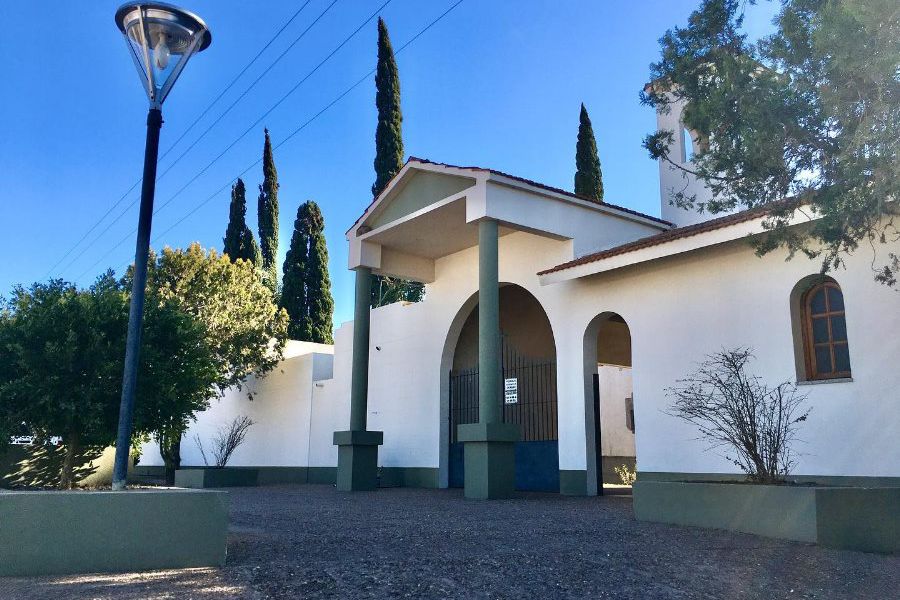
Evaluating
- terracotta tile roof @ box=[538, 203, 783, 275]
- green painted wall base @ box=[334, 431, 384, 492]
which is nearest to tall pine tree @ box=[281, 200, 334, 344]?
green painted wall base @ box=[334, 431, 384, 492]

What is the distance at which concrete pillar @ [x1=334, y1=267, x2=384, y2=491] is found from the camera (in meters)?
17.3

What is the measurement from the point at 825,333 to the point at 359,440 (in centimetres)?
973

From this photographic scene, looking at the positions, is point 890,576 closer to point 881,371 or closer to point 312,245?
point 881,371

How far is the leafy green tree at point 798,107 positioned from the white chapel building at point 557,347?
8.45 ft

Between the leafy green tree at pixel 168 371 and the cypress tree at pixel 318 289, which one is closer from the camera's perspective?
the leafy green tree at pixel 168 371

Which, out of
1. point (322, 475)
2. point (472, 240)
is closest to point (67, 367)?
point (472, 240)

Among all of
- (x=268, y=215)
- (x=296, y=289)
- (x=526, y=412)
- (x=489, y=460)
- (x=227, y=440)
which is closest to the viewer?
(x=489, y=460)

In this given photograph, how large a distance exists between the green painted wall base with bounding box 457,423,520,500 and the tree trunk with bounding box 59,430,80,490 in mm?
6597

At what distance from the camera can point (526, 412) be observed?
1856 cm

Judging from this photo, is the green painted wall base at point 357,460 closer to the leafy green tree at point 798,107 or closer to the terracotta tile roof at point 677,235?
the terracotta tile roof at point 677,235

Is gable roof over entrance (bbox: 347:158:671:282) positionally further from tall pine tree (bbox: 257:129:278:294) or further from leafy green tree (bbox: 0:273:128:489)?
tall pine tree (bbox: 257:129:278:294)

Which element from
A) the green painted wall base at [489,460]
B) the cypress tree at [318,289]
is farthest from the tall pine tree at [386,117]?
the green painted wall base at [489,460]

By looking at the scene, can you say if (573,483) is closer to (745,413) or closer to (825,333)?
(825,333)

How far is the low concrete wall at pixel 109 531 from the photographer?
19.6 ft
